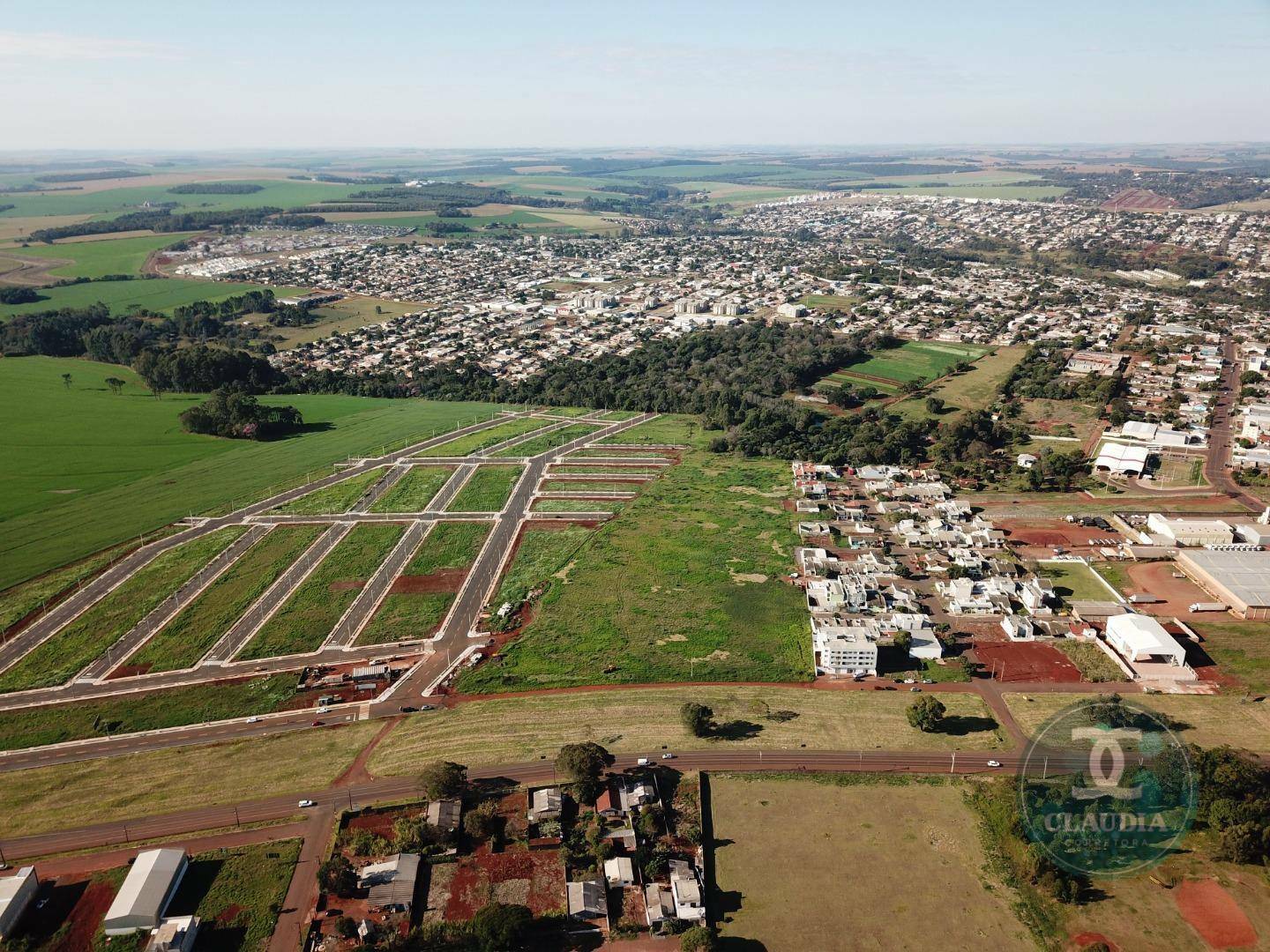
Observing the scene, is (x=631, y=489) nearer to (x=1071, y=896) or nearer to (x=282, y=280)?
(x=1071, y=896)

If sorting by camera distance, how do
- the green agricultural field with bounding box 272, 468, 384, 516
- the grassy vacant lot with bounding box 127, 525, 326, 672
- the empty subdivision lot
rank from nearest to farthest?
the grassy vacant lot with bounding box 127, 525, 326, 672, the empty subdivision lot, the green agricultural field with bounding box 272, 468, 384, 516

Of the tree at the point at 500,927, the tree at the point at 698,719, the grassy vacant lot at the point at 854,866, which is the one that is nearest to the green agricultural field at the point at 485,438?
the tree at the point at 698,719

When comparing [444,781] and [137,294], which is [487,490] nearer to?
[444,781]

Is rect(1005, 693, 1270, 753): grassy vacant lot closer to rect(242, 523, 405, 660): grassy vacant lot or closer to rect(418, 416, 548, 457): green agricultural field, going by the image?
rect(242, 523, 405, 660): grassy vacant lot

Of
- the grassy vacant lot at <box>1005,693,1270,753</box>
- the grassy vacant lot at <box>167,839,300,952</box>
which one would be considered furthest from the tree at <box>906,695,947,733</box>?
the grassy vacant lot at <box>167,839,300,952</box>

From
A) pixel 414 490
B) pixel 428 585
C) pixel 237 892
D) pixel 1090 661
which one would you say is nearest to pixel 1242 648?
pixel 1090 661

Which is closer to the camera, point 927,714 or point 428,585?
point 927,714
